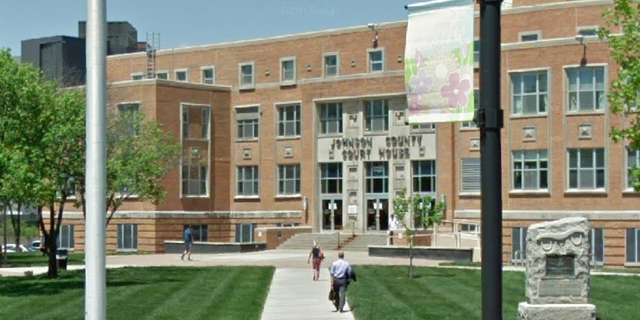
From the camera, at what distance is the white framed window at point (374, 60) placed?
68.6 m

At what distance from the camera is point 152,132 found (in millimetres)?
55094

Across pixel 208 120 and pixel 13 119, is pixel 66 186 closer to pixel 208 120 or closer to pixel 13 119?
pixel 13 119

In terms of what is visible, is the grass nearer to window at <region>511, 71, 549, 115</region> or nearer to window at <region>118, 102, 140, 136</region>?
window at <region>118, 102, 140, 136</region>

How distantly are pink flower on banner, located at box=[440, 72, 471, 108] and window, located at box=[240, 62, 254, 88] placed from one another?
2681 inches

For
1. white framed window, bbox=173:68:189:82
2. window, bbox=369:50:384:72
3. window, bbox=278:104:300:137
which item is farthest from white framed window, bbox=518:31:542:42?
white framed window, bbox=173:68:189:82

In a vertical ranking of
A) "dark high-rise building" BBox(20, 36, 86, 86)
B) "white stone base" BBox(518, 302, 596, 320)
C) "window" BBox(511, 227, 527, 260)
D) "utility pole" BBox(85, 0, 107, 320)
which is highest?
"dark high-rise building" BBox(20, 36, 86, 86)

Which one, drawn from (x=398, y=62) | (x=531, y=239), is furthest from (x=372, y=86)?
(x=531, y=239)

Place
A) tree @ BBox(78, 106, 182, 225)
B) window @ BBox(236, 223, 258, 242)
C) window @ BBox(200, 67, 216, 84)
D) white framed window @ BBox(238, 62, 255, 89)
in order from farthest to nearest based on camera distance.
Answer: window @ BBox(200, 67, 216, 84), white framed window @ BBox(238, 62, 255, 89), window @ BBox(236, 223, 258, 242), tree @ BBox(78, 106, 182, 225)

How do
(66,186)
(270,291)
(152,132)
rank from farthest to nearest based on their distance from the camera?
1. (152,132)
2. (66,186)
3. (270,291)

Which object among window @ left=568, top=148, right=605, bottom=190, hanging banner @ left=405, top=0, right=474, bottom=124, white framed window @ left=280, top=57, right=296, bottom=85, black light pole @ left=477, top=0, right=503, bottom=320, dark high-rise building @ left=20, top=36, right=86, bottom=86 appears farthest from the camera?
dark high-rise building @ left=20, top=36, right=86, bottom=86

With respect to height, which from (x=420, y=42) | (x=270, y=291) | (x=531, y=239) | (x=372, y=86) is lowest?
(x=270, y=291)

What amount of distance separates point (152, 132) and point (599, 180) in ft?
72.9

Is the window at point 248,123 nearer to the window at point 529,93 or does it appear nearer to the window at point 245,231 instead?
the window at point 245,231

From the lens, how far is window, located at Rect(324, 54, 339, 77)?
7088 cm
